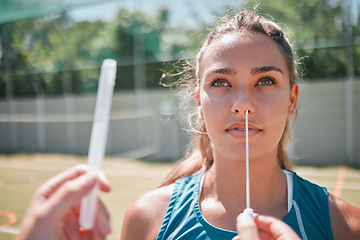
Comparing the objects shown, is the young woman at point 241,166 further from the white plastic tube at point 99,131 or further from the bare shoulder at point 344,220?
the white plastic tube at point 99,131

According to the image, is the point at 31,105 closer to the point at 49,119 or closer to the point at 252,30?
the point at 49,119

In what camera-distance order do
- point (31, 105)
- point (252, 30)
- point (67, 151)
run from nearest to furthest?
point (252, 30) → point (67, 151) → point (31, 105)

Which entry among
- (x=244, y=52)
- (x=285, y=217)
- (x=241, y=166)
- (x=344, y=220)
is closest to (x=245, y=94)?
(x=244, y=52)

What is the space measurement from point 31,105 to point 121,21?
542cm

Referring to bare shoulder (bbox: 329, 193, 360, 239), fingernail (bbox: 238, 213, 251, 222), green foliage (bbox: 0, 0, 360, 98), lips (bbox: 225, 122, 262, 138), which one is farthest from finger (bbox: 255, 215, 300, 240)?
green foliage (bbox: 0, 0, 360, 98)

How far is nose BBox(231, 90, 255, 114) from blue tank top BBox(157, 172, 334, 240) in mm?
509

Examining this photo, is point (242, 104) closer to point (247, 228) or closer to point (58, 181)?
point (247, 228)

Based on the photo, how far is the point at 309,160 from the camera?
29.4ft

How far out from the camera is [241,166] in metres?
1.60

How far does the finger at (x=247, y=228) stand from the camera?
86 cm

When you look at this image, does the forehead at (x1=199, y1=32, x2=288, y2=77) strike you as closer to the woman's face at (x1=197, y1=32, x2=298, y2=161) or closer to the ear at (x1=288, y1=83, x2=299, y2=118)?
the woman's face at (x1=197, y1=32, x2=298, y2=161)

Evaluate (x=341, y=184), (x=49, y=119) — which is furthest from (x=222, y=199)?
(x=49, y=119)

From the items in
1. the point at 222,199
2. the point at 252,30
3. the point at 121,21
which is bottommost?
the point at 222,199

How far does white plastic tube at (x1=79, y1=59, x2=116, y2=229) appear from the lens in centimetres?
82
